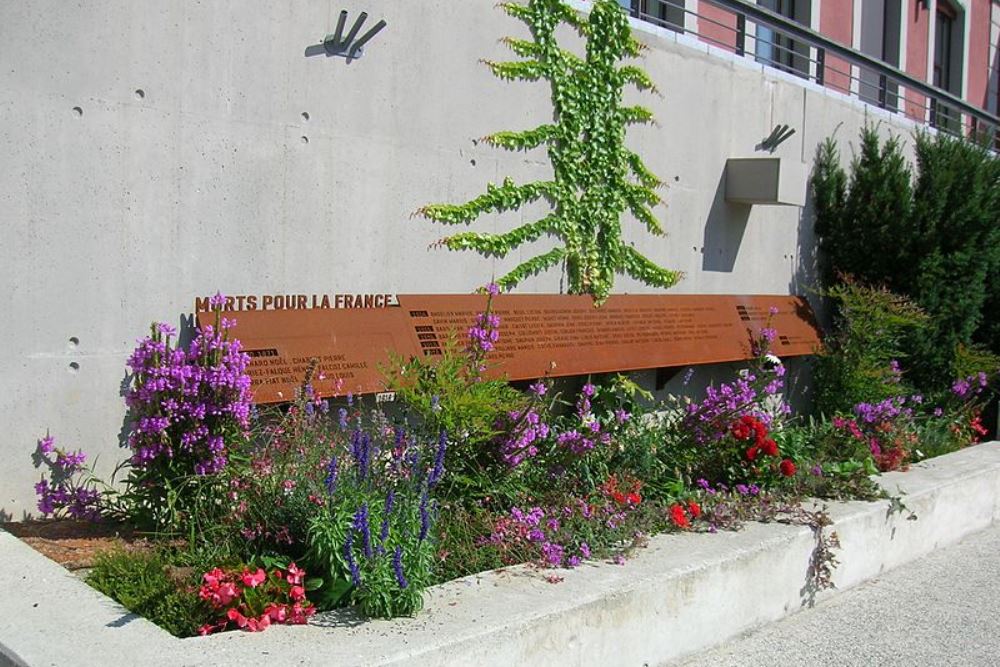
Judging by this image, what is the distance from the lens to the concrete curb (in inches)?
136

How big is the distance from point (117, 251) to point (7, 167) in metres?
0.63

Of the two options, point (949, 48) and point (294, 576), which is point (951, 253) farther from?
point (949, 48)

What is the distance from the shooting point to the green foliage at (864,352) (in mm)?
9367

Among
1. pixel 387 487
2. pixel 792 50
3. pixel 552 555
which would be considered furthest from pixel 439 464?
pixel 792 50

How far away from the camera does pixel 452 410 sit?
194 inches

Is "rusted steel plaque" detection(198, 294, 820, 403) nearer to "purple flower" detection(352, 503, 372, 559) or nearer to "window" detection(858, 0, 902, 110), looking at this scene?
"purple flower" detection(352, 503, 372, 559)

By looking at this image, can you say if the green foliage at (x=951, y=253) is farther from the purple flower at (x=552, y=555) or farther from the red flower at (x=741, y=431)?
the purple flower at (x=552, y=555)

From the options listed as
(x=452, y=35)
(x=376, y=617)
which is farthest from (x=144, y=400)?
(x=452, y=35)

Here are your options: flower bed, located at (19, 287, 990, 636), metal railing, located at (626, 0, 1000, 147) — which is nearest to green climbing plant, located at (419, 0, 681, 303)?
metal railing, located at (626, 0, 1000, 147)

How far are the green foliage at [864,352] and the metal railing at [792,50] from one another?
240 cm

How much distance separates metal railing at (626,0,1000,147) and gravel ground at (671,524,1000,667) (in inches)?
184

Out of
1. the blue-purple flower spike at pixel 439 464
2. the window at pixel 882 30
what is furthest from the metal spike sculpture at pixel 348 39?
the window at pixel 882 30

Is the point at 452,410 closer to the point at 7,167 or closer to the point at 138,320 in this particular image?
the point at 138,320

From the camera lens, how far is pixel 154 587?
390 cm
